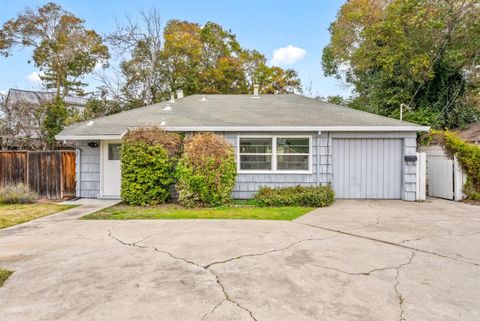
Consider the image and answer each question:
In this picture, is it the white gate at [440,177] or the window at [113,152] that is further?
the window at [113,152]

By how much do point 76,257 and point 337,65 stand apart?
22.2m

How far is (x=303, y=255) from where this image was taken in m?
4.20

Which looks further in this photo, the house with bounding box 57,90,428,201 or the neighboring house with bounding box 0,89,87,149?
the neighboring house with bounding box 0,89,87,149

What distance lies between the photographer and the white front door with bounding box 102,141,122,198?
374 inches

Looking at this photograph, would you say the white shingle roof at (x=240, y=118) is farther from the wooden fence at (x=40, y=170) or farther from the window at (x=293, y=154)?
the wooden fence at (x=40, y=170)

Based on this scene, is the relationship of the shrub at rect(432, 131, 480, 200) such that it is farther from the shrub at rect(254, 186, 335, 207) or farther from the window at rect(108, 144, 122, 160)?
the window at rect(108, 144, 122, 160)

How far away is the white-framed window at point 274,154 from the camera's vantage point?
9258 mm

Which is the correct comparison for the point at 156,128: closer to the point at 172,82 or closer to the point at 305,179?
the point at 305,179

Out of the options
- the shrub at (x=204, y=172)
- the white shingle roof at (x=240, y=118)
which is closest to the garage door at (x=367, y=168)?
the white shingle roof at (x=240, y=118)

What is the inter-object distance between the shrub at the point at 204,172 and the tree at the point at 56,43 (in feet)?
53.8

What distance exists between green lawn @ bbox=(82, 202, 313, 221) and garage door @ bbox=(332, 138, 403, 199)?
2.26 m

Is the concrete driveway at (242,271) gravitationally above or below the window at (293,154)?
below

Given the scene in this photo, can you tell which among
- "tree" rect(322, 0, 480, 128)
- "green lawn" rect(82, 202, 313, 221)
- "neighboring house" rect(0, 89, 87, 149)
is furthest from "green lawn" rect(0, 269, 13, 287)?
"tree" rect(322, 0, 480, 128)

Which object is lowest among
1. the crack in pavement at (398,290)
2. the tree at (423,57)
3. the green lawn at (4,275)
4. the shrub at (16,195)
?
the green lawn at (4,275)
